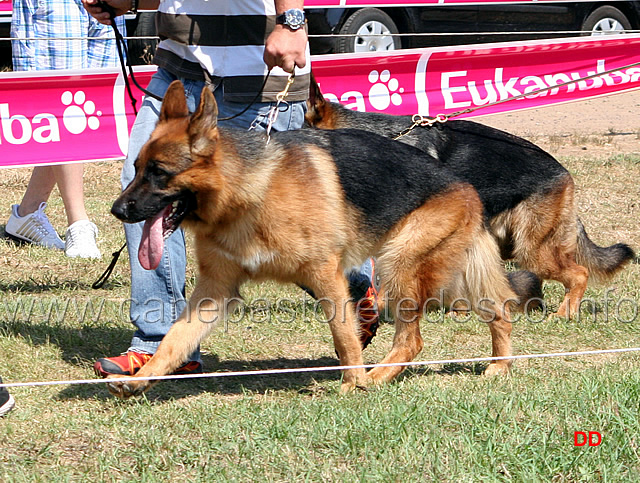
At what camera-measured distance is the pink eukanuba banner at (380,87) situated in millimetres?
6730

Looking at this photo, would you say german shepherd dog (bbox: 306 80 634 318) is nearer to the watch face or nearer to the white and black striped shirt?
the white and black striped shirt

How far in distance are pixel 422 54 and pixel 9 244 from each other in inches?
160

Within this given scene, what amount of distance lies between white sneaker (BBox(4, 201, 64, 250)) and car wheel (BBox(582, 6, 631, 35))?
29.1ft

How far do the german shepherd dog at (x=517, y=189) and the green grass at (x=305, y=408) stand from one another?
308 mm

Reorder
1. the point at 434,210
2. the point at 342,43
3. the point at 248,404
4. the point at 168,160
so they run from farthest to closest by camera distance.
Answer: the point at 342,43 < the point at 434,210 < the point at 248,404 < the point at 168,160

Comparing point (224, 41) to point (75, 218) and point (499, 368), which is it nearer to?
point (499, 368)

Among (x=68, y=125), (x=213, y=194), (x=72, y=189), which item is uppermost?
(x=213, y=194)

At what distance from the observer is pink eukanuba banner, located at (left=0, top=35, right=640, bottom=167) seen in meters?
6.73

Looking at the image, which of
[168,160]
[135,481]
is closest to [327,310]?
[168,160]

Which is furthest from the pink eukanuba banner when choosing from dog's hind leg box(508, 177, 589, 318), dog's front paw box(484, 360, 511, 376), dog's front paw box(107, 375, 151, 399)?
dog's front paw box(107, 375, 151, 399)

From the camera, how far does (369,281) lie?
4.74 metres

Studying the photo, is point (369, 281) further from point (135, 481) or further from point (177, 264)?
point (135, 481)

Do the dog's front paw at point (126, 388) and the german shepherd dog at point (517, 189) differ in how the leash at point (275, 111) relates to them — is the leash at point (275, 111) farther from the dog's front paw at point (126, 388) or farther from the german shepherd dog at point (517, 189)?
the dog's front paw at point (126, 388)

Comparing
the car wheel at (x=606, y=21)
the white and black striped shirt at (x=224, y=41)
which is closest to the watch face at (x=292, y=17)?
the white and black striped shirt at (x=224, y=41)
